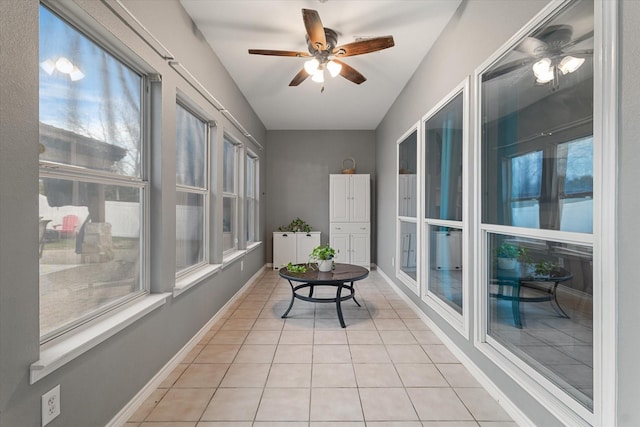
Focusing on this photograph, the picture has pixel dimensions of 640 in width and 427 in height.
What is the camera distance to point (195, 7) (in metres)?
2.40

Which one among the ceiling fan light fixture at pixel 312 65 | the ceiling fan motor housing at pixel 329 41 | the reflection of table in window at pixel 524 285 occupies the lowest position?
the reflection of table in window at pixel 524 285

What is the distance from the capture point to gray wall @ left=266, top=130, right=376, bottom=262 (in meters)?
6.21

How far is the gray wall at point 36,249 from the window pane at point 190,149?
0.95ft

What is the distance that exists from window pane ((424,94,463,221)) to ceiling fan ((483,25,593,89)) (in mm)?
827

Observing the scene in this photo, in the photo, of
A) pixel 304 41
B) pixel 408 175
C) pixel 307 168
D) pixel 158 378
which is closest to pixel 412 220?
pixel 408 175

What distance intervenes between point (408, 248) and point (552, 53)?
280 cm

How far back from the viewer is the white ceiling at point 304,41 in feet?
7.90

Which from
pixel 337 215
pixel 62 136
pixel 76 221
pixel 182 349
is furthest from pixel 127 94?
pixel 337 215

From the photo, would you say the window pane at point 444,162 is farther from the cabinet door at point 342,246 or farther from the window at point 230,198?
the cabinet door at point 342,246

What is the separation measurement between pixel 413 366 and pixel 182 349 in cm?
179

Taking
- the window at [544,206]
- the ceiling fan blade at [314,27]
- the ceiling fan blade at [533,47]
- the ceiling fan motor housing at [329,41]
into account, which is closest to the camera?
A: the window at [544,206]

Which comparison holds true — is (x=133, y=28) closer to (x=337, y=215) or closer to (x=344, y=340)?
(x=344, y=340)

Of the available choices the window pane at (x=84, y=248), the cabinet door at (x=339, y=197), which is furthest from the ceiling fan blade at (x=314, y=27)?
the cabinet door at (x=339, y=197)

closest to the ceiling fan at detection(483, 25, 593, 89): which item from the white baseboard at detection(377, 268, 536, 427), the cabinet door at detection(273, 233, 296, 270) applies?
the white baseboard at detection(377, 268, 536, 427)
